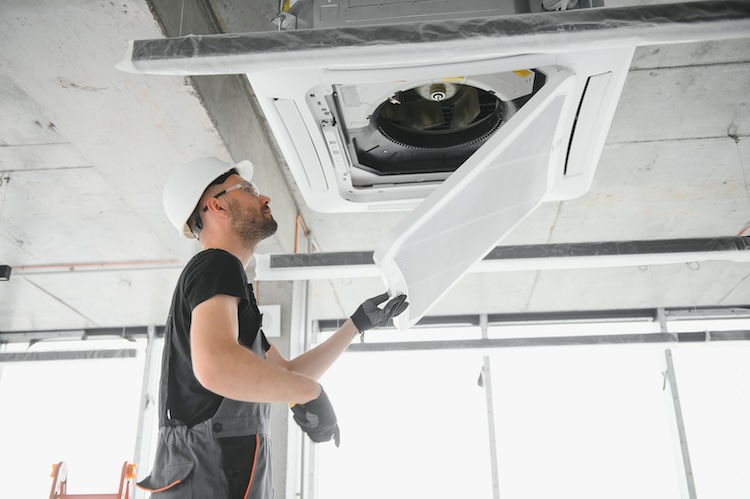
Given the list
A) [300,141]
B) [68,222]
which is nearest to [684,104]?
[300,141]

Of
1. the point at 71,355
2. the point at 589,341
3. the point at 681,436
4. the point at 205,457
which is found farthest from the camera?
the point at 681,436

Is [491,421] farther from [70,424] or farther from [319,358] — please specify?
[319,358]

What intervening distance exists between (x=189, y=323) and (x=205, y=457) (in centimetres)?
30

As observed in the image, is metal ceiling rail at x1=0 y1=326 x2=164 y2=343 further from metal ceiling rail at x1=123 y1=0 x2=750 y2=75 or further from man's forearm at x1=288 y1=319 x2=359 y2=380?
metal ceiling rail at x1=123 y1=0 x2=750 y2=75

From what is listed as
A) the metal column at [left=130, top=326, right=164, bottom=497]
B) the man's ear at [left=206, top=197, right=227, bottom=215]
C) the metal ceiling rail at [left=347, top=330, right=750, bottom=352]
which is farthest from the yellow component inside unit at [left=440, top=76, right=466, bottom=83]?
the metal column at [left=130, top=326, right=164, bottom=497]

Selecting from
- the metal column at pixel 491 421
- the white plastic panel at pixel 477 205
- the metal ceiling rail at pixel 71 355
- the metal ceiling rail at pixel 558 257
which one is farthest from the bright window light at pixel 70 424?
the white plastic panel at pixel 477 205

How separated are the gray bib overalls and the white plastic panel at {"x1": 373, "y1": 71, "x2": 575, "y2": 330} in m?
0.53

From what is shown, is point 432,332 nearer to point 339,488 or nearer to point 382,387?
point 382,387

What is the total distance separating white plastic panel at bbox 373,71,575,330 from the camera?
156 centimetres

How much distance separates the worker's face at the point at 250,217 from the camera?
165 cm

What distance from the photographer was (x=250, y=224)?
165 cm

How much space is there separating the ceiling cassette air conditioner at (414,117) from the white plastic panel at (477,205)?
2 cm

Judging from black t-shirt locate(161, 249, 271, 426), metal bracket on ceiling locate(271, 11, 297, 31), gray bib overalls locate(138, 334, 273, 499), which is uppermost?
metal bracket on ceiling locate(271, 11, 297, 31)

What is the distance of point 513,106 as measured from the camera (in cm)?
186
